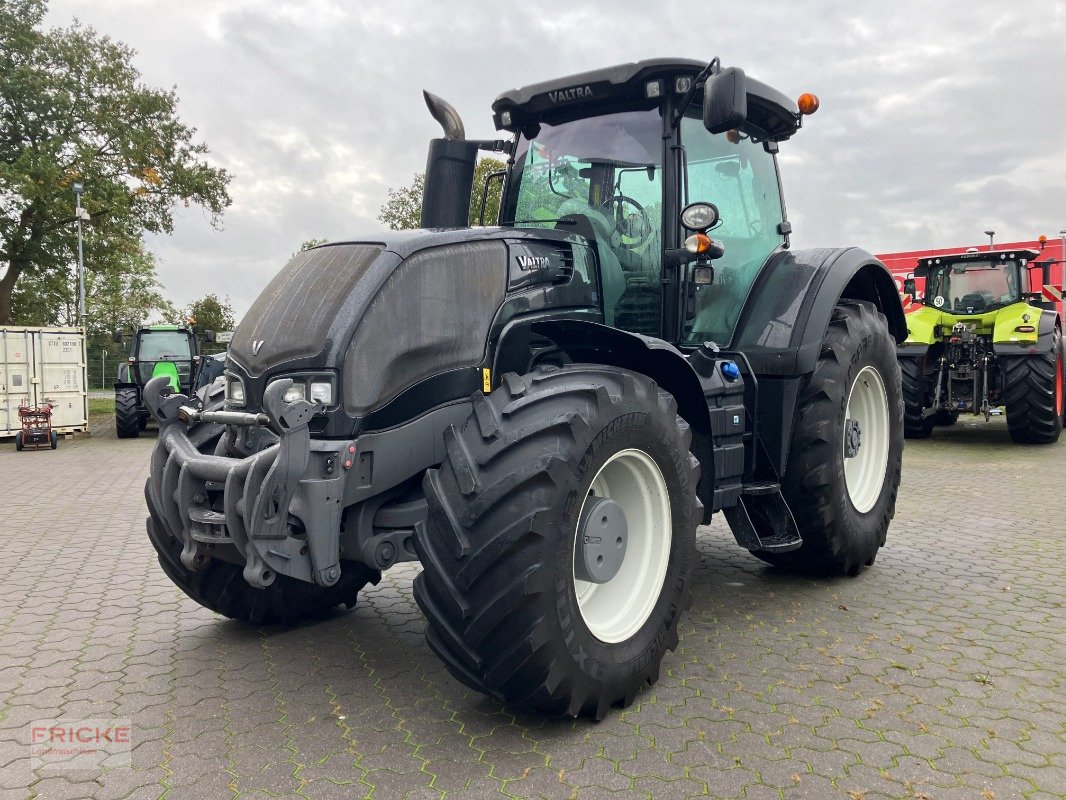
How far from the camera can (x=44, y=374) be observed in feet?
53.4

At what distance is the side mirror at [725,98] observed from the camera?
385cm

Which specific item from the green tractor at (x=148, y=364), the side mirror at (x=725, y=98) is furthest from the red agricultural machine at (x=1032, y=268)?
the green tractor at (x=148, y=364)

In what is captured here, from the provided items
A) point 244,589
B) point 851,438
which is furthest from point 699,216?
point 244,589

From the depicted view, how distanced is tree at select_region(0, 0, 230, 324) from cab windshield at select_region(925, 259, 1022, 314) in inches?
843

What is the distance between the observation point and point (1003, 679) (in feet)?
12.3

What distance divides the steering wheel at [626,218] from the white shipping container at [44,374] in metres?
14.7

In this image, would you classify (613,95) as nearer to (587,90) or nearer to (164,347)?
(587,90)

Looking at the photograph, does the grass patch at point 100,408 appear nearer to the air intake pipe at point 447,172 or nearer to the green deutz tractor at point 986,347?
the green deutz tractor at point 986,347

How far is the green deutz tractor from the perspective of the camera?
11828 mm

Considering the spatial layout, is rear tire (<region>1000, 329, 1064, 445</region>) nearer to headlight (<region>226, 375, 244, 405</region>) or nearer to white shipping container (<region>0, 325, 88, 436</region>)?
headlight (<region>226, 375, 244, 405</region>)

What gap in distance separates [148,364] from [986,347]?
14.8m

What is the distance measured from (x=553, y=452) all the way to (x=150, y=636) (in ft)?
8.95

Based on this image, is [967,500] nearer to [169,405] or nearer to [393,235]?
[393,235]

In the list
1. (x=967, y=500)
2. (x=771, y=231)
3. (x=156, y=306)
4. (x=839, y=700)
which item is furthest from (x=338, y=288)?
(x=156, y=306)
